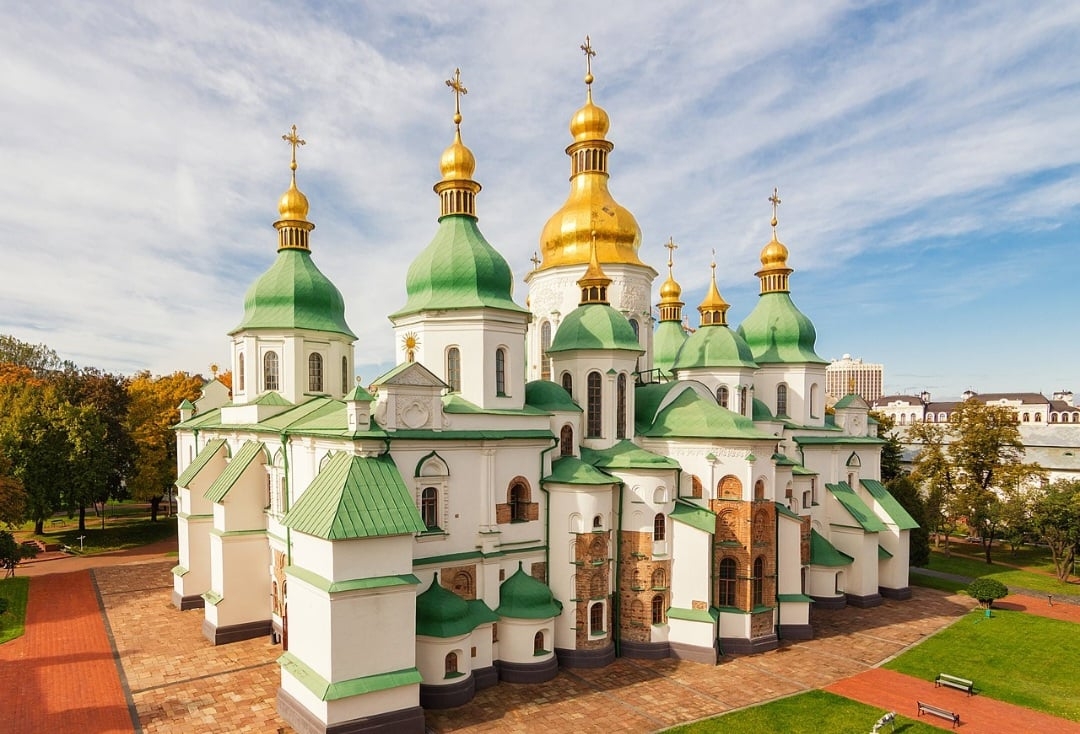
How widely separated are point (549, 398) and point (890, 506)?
19521mm

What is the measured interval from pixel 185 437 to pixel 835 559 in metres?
32.1

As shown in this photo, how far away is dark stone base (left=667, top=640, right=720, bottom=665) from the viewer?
20547mm

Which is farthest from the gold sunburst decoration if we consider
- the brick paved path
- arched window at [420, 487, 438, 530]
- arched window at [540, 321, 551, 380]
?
the brick paved path

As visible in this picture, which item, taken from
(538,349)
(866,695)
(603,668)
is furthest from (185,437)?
(866,695)

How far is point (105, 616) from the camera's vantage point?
81.6 ft

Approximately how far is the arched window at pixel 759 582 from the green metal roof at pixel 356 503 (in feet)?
41.9

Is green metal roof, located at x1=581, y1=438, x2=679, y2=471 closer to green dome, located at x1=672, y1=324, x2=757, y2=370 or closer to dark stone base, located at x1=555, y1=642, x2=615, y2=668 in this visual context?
dark stone base, located at x1=555, y1=642, x2=615, y2=668

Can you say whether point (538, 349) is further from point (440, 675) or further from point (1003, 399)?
point (1003, 399)

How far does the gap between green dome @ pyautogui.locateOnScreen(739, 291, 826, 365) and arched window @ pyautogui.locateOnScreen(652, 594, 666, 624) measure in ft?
47.3

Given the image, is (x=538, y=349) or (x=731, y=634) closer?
(x=731, y=634)

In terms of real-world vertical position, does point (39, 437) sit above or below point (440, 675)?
above

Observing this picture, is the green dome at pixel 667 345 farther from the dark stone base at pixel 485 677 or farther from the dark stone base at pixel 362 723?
the dark stone base at pixel 362 723

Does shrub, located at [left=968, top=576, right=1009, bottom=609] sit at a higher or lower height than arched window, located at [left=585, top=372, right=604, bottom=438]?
lower

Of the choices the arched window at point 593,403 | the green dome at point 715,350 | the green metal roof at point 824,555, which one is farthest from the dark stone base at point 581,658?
the green dome at point 715,350
